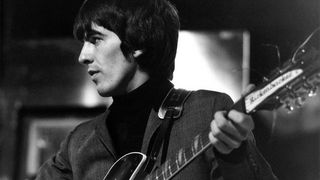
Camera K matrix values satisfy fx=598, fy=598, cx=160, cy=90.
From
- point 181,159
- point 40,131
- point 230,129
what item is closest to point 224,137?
point 230,129

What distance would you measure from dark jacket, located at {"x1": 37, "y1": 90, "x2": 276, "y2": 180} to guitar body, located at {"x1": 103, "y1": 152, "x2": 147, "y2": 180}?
0.16 ft

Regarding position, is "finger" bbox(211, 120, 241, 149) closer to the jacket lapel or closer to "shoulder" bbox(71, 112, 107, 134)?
the jacket lapel

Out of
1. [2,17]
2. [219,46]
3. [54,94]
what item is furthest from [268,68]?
[54,94]

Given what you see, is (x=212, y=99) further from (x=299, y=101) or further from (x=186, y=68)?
(x=186, y=68)

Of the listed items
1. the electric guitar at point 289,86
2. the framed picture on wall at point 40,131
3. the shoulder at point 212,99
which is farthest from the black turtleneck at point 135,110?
the framed picture on wall at point 40,131

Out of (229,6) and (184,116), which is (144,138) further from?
(229,6)

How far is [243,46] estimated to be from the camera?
2225mm

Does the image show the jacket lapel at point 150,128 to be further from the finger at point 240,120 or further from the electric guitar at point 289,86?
the finger at point 240,120

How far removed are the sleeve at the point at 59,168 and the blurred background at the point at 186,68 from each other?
0.57 meters

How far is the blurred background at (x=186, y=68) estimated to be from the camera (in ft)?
6.50

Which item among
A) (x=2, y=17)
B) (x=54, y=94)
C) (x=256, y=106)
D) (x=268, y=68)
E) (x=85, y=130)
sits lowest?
(x=54, y=94)

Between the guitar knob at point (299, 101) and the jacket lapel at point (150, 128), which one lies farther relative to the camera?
the jacket lapel at point (150, 128)

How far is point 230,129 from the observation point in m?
1.23

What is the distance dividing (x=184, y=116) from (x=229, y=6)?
0.66 metres
